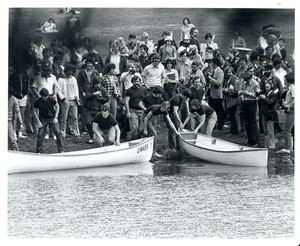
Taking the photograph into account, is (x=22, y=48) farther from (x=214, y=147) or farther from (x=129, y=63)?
(x=214, y=147)

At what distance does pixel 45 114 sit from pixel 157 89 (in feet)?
8.07

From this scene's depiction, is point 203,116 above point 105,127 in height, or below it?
above

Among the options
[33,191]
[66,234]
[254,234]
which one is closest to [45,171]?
[33,191]

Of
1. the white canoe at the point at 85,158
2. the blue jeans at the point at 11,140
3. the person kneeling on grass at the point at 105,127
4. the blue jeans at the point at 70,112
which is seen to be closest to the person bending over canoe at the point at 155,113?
the white canoe at the point at 85,158

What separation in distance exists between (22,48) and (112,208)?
386 centimetres

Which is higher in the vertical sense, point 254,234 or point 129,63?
point 129,63

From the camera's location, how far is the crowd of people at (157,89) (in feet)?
91.6

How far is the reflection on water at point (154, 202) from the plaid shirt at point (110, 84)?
1.62m

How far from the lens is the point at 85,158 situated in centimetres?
2789

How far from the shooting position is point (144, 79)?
28344mm

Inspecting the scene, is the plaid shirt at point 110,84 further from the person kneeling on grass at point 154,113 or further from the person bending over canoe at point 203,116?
the person bending over canoe at point 203,116

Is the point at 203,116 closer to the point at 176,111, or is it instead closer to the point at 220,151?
the point at 176,111

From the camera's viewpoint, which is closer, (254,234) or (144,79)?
(254,234)

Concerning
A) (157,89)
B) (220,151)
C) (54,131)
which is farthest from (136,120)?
(220,151)
